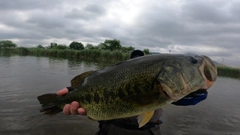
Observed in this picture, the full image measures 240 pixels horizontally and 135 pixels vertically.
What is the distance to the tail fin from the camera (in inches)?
105

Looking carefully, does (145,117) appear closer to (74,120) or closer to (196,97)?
(196,97)

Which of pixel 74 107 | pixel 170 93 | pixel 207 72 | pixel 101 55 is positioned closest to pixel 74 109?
pixel 74 107

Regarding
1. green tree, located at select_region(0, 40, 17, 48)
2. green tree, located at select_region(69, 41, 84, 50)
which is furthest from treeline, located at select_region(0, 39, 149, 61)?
green tree, located at select_region(0, 40, 17, 48)

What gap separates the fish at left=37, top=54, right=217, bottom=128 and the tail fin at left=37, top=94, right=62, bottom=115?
47 centimetres

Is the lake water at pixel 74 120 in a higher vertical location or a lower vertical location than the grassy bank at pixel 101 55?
lower

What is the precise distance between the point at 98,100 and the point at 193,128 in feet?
23.1

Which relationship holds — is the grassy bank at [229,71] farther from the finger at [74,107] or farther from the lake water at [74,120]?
the finger at [74,107]

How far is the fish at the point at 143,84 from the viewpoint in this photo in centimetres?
194

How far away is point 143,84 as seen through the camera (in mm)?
2045

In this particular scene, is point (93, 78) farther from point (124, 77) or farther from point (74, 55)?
point (74, 55)

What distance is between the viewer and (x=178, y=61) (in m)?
2.06

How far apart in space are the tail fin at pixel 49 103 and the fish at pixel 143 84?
474 mm

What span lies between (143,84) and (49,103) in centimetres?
147

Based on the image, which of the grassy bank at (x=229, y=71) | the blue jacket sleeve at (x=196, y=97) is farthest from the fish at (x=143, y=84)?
the grassy bank at (x=229, y=71)
